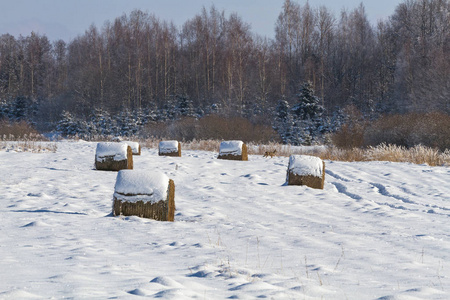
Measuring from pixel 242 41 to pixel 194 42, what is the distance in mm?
6719

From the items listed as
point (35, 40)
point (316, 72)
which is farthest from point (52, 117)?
point (316, 72)

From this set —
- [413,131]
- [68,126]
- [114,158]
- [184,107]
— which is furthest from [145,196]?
[184,107]

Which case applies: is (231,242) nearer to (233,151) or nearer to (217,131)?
(233,151)

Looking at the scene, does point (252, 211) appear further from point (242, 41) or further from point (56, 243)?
point (242, 41)

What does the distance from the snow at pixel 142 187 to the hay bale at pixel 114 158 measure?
233 inches

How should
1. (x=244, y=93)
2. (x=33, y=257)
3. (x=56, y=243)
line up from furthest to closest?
(x=244, y=93) < (x=56, y=243) < (x=33, y=257)

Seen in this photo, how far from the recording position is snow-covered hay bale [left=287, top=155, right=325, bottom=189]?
10672 mm

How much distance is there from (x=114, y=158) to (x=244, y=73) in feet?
110

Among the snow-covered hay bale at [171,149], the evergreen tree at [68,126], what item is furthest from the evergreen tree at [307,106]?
the snow-covered hay bale at [171,149]

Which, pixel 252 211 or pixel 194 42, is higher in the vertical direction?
pixel 194 42

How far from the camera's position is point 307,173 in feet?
35.1

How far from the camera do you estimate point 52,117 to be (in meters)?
45.3

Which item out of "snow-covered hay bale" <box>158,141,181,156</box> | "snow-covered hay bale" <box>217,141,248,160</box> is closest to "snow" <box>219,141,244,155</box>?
"snow-covered hay bale" <box>217,141,248,160</box>

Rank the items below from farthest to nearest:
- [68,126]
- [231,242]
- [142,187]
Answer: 1. [68,126]
2. [142,187]
3. [231,242]
